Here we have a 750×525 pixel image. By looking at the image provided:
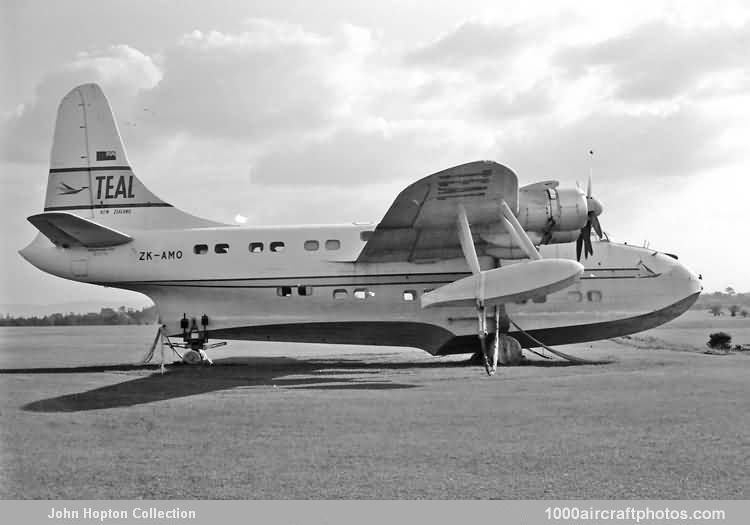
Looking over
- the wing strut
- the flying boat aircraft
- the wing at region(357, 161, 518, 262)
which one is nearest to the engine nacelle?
the flying boat aircraft

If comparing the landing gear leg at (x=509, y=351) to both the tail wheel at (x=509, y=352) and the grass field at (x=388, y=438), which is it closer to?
the tail wheel at (x=509, y=352)

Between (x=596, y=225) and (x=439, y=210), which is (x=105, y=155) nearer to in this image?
Answer: (x=439, y=210)

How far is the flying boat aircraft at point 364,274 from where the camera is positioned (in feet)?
55.6

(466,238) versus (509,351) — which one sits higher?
(466,238)

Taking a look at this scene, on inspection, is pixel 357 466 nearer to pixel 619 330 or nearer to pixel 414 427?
pixel 414 427

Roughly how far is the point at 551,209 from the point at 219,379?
8.14 m

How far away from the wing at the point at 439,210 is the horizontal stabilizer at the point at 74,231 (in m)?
6.12

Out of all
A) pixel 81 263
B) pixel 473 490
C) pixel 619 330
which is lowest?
pixel 473 490

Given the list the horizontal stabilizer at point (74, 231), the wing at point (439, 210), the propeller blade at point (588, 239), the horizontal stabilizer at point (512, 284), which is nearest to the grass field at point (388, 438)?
the horizontal stabilizer at point (512, 284)

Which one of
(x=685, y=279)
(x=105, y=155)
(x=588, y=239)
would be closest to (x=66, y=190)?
(x=105, y=155)

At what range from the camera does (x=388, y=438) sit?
7.04 metres

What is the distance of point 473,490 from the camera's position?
525 cm

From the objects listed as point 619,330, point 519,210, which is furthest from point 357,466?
point 619,330

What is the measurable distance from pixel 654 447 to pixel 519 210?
10.5 metres
